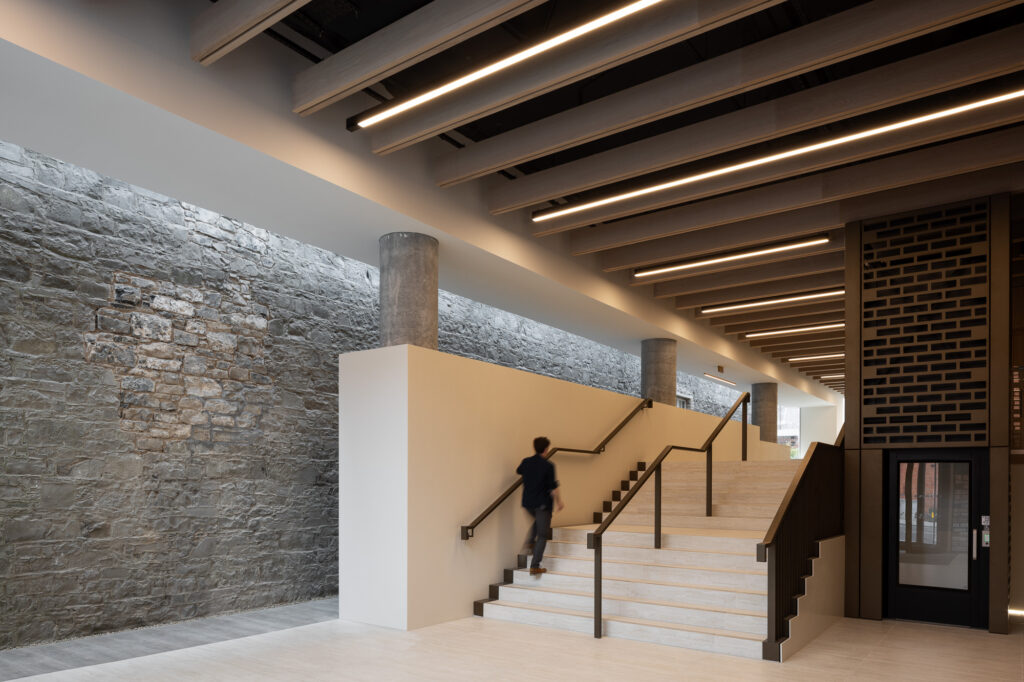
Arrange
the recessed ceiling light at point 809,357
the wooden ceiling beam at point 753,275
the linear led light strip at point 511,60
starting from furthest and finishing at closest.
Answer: the recessed ceiling light at point 809,357
the wooden ceiling beam at point 753,275
the linear led light strip at point 511,60

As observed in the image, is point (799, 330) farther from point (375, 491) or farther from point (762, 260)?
point (375, 491)

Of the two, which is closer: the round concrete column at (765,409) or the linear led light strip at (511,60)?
the linear led light strip at (511,60)

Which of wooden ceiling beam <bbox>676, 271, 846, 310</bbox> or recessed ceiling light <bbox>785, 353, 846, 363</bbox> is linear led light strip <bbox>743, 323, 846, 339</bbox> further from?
recessed ceiling light <bbox>785, 353, 846, 363</bbox>

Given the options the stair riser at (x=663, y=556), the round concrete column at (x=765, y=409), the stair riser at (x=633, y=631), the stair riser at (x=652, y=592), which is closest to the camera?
the stair riser at (x=633, y=631)

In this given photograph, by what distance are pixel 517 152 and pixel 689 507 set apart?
465 cm

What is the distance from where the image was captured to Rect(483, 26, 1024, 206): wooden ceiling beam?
5047 mm

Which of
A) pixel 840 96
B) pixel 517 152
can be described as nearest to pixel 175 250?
pixel 517 152

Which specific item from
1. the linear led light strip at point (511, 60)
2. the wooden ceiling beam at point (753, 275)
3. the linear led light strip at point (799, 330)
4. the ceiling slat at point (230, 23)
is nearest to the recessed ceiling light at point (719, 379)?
the linear led light strip at point (799, 330)

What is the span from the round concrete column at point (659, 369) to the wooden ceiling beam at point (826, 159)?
181 inches

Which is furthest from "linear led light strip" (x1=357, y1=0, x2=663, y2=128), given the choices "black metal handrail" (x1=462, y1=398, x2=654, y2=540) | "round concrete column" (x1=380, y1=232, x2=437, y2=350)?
"black metal handrail" (x1=462, y1=398, x2=654, y2=540)

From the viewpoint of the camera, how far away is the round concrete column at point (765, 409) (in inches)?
659

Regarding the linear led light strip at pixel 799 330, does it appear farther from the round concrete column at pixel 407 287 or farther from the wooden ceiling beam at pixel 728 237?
the round concrete column at pixel 407 287

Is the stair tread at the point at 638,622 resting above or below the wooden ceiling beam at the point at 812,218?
below

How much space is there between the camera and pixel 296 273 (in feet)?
27.3
